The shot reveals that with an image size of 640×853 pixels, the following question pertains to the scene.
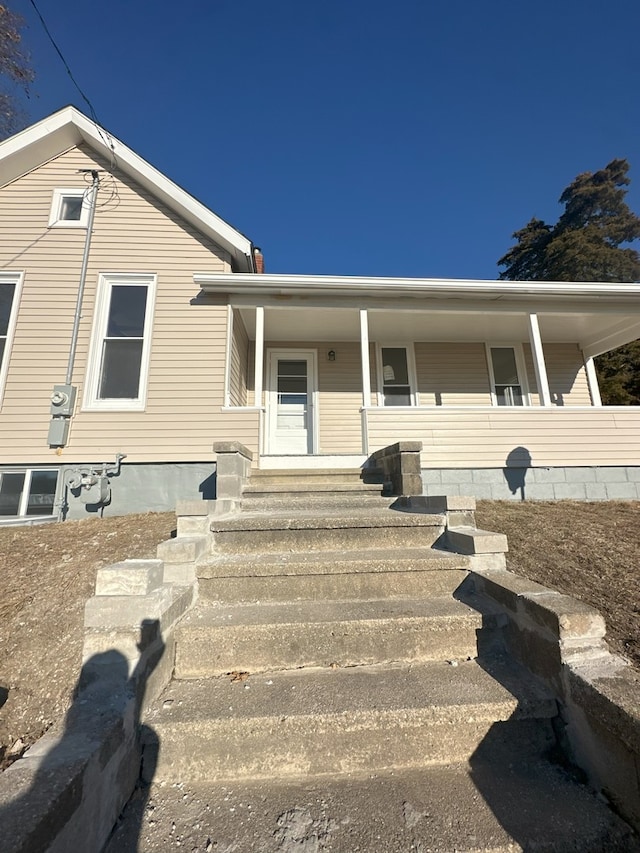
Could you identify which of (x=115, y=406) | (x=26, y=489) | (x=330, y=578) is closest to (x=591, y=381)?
(x=330, y=578)

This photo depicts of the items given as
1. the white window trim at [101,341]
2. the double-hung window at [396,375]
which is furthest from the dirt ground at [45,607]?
the double-hung window at [396,375]

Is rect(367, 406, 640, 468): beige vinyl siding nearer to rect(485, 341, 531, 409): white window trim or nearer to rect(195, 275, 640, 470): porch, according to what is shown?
rect(195, 275, 640, 470): porch

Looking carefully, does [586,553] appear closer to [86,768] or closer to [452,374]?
[86,768]

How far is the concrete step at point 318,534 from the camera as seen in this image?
8.73 feet

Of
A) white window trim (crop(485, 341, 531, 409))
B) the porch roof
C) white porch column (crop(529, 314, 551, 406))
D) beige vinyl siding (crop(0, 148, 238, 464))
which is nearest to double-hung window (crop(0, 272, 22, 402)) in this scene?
beige vinyl siding (crop(0, 148, 238, 464))

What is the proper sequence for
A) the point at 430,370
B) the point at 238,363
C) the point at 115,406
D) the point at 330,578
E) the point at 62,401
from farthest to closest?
the point at 430,370
the point at 238,363
the point at 115,406
the point at 62,401
the point at 330,578

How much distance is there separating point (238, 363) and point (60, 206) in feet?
12.3

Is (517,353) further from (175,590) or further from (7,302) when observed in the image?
(7,302)

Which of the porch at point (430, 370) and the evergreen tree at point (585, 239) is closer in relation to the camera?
the porch at point (430, 370)

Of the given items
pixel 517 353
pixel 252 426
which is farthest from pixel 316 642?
pixel 517 353

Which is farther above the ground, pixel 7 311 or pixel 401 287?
pixel 401 287

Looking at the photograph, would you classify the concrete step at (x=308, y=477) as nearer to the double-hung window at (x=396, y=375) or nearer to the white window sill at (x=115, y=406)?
the white window sill at (x=115, y=406)

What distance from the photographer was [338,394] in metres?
7.52

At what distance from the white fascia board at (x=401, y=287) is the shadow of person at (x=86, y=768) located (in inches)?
203
